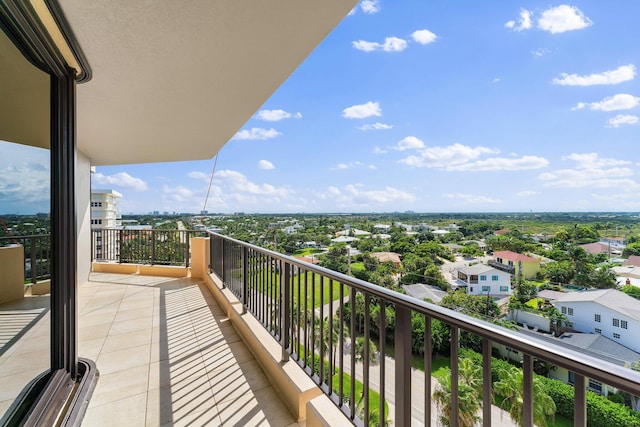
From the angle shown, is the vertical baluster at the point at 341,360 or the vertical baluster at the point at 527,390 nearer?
the vertical baluster at the point at 527,390

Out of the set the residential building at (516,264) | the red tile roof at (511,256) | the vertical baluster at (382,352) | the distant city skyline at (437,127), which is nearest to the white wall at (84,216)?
the distant city skyline at (437,127)

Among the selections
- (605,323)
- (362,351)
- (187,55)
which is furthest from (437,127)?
(362,351)

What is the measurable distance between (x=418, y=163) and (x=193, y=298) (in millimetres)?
32147

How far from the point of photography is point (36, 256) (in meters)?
1.82

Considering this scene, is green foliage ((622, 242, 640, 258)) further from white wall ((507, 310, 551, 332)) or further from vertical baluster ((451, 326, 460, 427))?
vertical baluster ((451, 326, 460, 427))

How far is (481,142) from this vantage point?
93.2ft

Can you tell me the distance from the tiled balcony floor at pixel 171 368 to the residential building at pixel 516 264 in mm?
10585

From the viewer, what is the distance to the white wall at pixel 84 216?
504 centimetres

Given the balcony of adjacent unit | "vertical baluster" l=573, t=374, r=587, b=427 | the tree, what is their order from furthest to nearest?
1. the tree
2. the balcony of adjacent unit
3. "vertical baluster" l=573, t=374, r=587, b=427

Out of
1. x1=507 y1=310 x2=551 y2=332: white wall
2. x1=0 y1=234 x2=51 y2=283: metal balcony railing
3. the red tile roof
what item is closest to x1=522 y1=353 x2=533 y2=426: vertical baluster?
x1=0 y1=234 x2=51 y2=283: metal balcony railing

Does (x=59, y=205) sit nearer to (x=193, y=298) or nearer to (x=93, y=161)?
(x=193, y=298)

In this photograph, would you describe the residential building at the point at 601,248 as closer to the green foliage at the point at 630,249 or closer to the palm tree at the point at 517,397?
the green foliage at the point at 630,249

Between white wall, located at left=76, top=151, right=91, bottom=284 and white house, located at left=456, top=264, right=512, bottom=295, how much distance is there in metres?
12.0

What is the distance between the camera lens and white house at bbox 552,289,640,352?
515cm
